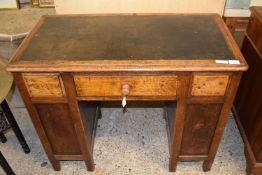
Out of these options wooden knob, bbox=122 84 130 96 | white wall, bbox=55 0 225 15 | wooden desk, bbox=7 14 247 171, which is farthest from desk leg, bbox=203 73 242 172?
white wall, bbox=55 0 225 15

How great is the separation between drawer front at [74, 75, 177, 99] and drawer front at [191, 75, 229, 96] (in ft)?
A: 0.28

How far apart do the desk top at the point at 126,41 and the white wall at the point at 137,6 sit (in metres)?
0.17

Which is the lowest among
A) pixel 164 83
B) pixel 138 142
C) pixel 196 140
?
pixel 138 142

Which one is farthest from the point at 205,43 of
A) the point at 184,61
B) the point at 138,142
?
the point at 138,142

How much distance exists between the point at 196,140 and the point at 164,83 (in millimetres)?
426

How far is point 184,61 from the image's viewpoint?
0.95 metres

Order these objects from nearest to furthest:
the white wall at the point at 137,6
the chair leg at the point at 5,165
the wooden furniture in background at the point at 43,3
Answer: the chair leg at the point at 5,165
the white wall at the point at 137,6
the wooden furniture in background at the point at 43,3

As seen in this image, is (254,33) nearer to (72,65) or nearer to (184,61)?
(184,61)

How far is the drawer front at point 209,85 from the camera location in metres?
0.98

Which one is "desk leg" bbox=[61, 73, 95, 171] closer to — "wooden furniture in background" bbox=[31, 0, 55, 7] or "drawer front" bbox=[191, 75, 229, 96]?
"drawer front" bbox=[191, 75, 229, 96]

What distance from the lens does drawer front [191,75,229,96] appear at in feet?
3.21

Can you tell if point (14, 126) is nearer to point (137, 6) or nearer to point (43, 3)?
point (137, 6)

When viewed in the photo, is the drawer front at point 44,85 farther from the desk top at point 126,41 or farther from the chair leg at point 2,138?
the chair leg at point 2,138

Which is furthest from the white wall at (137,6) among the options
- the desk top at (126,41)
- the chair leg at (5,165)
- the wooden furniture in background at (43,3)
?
the wooden furniture in background at (43,3)
